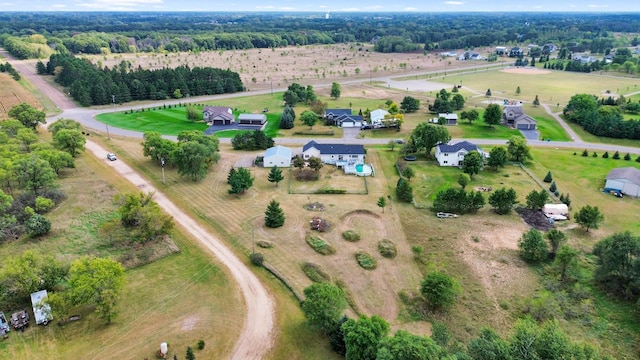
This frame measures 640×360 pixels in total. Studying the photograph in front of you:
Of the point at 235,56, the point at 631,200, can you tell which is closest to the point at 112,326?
the point at 631,200

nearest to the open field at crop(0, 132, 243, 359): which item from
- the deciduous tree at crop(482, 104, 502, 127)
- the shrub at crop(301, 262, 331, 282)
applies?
the shrub at crop(301, 262, 331, 282)

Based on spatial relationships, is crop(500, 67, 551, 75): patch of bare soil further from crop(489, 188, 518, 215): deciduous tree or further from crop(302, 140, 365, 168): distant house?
crop(489, 188, 518, 215): deciduous tree

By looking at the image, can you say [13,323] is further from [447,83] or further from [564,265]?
[447,83]

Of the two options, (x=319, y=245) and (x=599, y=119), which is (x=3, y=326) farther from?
(x=599, y=119)

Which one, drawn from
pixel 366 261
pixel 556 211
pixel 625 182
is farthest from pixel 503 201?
pixel 366 261

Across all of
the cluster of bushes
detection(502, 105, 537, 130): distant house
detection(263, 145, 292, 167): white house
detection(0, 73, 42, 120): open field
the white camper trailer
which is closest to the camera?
the white camper trailer
